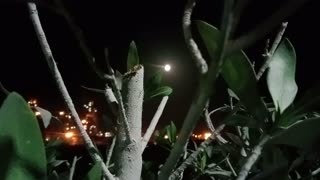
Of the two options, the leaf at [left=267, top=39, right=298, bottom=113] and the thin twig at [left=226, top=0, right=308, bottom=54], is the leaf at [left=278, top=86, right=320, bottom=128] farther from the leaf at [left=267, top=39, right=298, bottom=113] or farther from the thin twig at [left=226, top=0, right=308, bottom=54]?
the thin twig at [left=226, top=0, right=308, bottom=54]

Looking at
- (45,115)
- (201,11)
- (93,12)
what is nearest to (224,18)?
(45,115)

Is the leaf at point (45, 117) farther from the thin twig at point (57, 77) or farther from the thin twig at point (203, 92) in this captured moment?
Answer: the thin twig at point (203, 92)

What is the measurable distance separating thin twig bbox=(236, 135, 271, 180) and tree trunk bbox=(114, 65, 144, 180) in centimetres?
16

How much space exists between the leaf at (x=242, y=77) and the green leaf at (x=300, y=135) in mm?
60

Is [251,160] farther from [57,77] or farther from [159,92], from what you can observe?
[159,92]

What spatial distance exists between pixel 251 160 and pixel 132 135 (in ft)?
0.60

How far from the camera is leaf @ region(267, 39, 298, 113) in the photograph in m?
0.55

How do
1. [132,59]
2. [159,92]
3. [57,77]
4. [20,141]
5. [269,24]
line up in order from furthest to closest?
[159,92]
[132,59]
[57,77]
[20,141]
[269,24]

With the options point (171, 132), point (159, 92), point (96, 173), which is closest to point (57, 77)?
point (96, 173)

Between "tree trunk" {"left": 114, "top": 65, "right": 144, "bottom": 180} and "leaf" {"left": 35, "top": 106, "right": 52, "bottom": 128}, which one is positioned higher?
"tree trunk" {"left": 114, "top": 65, "right": 144, "bottom": 180}

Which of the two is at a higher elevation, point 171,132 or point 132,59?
point 132,59

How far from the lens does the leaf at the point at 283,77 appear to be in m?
0.55

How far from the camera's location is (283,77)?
1.87 ft

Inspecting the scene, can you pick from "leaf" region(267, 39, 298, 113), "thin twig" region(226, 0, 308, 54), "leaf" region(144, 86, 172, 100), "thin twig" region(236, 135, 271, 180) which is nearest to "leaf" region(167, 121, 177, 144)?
"leaf" region(144, 86, 172, 100)
